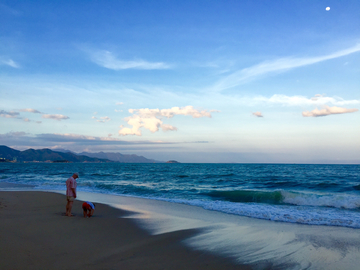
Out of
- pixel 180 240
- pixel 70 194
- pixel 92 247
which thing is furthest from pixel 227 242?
pixel 70 194

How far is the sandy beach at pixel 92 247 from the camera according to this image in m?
5.20

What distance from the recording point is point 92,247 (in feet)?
20.6

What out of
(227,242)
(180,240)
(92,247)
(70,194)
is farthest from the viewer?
(70,194)

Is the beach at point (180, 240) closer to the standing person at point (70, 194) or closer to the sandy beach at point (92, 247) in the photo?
the sandy beach at point (92, 247)

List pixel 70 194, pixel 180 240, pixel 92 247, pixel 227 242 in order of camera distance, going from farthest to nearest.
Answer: pixel 70 194 → pixel 180 240 → pixel 227 242 → pixel 92 247

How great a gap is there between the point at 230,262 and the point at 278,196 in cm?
1336

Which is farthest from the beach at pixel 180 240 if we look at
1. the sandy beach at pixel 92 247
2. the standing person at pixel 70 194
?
the standing person at pixel 70 194

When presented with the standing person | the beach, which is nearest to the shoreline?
the beach

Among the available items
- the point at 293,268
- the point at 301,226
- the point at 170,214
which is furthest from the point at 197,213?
the point at 293,268

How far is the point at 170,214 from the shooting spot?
11.2 meters

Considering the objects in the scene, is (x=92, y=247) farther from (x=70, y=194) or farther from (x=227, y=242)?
(x=70, y=194)

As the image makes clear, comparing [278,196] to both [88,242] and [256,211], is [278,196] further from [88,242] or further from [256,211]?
[88,242]

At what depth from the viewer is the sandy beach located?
17.1ft

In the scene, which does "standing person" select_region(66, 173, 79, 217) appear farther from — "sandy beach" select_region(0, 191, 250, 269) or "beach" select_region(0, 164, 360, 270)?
"sandy beach" select_region(0, 191, 250, 269)
